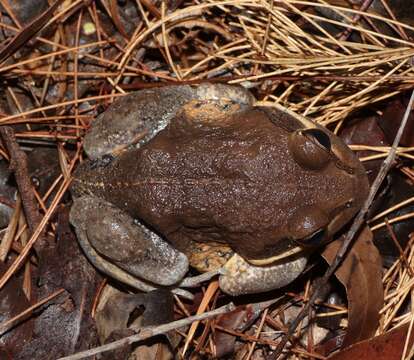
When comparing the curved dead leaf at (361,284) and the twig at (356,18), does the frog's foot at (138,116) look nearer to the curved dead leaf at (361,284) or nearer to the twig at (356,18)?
the twig at (356,18)

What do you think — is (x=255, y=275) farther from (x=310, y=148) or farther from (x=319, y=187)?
(x=310, y=148)

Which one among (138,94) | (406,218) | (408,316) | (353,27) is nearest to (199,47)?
(138,94)

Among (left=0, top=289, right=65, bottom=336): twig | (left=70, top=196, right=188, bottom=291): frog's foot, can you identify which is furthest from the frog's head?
(left=0, top=289, right=65, bottom=336): twig

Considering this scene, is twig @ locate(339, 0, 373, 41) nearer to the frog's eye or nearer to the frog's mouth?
the frog's eye

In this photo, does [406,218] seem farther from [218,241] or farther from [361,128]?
[218,241]

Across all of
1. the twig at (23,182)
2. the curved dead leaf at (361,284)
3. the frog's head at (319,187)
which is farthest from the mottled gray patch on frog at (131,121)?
the curved dead leaf at (361,284)

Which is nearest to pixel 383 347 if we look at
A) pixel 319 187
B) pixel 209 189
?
pixel 319 187
